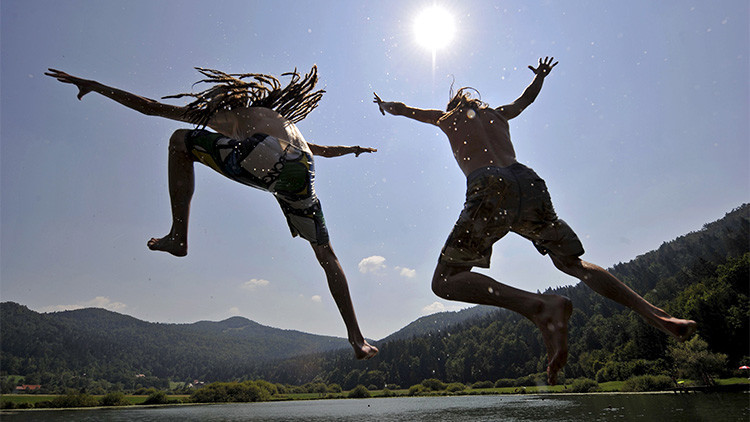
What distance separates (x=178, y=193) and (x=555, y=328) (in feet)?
8.77

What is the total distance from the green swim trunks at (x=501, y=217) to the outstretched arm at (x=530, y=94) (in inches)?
38.6

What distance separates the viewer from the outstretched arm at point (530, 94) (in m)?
3.96

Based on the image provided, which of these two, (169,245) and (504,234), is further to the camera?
(504,234)

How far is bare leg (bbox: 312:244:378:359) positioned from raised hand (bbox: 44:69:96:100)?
1.90 m

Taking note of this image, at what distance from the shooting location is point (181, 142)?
2789 millimetres

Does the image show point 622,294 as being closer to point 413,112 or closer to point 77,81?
point 413,112

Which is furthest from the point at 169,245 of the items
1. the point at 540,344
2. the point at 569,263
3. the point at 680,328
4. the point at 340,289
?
the point at 540,344

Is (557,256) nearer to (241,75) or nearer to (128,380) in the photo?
(241,75)

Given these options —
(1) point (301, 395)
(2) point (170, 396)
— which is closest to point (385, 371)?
(1) point (301, 395)

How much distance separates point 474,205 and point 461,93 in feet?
5.25

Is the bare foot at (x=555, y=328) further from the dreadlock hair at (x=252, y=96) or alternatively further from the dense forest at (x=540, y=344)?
the dense forest at (x=540, y=344)

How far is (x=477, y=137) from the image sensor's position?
342 cm

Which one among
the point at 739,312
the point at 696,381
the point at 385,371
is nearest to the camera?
the point at 739,312

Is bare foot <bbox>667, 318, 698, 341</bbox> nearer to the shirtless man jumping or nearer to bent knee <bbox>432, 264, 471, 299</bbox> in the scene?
the shirtless man jumping
